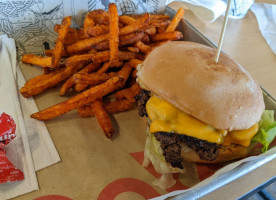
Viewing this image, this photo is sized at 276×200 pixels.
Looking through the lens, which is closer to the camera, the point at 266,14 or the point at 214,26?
the point at 214,26

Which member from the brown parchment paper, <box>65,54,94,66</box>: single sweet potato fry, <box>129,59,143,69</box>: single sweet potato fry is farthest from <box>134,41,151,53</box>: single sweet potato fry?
the brown parchment paper

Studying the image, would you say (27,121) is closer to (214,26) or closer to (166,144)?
(166,144)

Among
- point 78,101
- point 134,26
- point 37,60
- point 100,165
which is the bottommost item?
point 100,165

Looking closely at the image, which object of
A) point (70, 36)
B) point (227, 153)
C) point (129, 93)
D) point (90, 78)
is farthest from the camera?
point (70, 36)

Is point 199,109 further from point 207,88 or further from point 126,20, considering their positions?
point 126,20

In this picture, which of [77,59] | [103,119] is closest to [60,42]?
[77,59]

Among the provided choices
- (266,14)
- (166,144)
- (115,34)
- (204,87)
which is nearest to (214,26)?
(266,14)

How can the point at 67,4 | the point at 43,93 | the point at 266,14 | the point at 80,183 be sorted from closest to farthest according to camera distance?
the point at 80,183
the point at 43,93
the point at 67,4
the point at 266,14

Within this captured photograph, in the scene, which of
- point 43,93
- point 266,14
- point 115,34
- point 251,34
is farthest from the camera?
point 266,14
